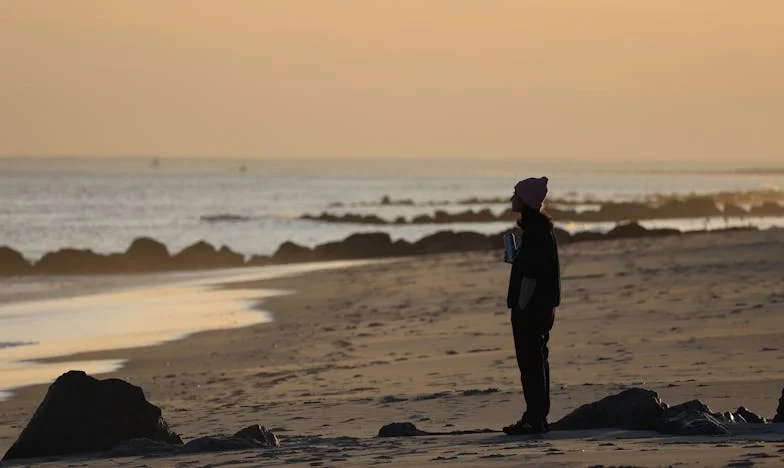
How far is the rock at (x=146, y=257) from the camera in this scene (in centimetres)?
4409

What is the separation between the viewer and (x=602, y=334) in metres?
17.8

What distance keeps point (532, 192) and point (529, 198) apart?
5 centimetres

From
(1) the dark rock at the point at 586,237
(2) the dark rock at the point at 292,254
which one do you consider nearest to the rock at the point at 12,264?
(2) the dark rock at the point at 292,254

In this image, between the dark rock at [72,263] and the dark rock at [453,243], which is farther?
the dark rock at [453,243]

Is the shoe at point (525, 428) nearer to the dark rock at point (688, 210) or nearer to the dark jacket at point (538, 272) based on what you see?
the dark jacket at point (538, 272)

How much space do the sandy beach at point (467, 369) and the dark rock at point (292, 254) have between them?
60.0 ft

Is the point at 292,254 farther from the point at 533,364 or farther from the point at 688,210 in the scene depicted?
the point at 688,210

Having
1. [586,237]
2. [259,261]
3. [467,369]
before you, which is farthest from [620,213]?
[467,369]

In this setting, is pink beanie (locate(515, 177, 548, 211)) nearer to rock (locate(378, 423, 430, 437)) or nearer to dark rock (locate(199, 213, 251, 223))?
rock (locate(378, 423, 430, 437))

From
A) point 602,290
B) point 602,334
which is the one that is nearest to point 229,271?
point 602,290

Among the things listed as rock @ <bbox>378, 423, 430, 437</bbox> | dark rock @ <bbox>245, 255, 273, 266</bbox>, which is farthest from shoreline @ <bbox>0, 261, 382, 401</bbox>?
rock @ <bbox>378, 423, 430, 437</bbox>

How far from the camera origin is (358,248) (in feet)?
161

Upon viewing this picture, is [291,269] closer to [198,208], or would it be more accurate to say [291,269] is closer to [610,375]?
[610,375]

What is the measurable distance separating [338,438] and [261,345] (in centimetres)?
1031
